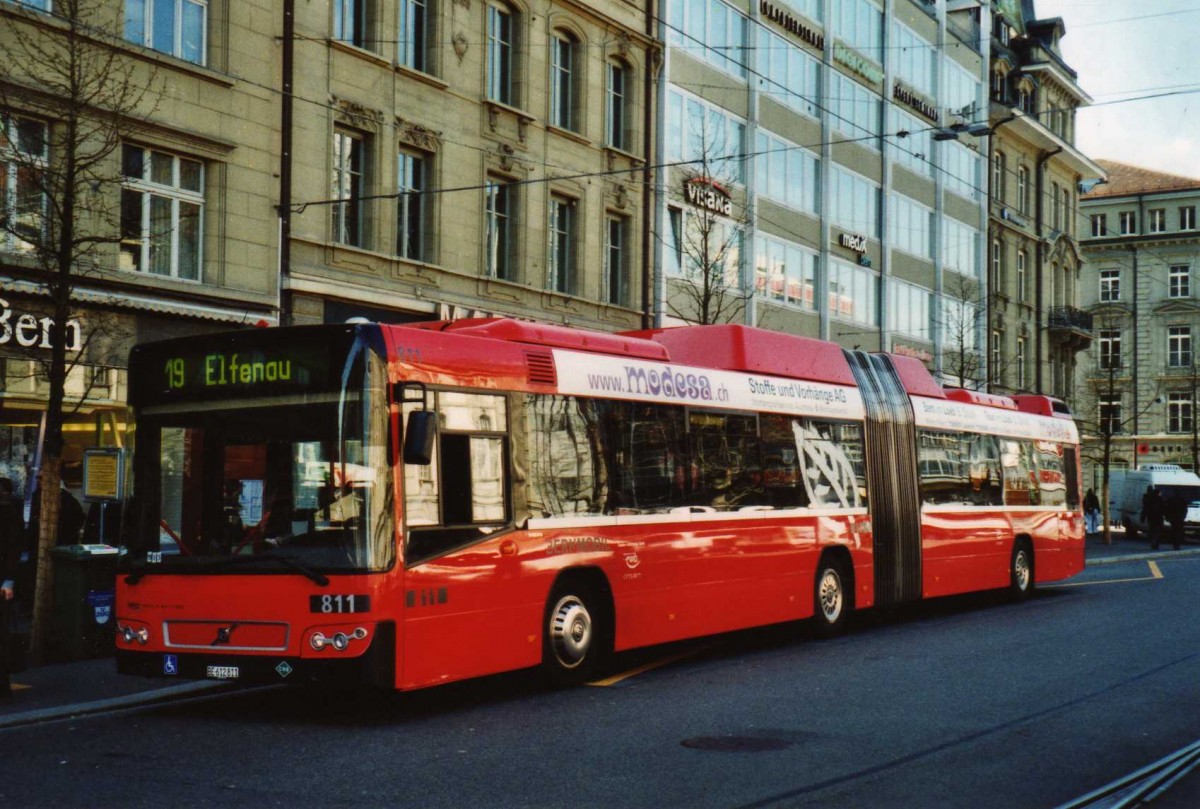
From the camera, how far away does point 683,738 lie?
9.59 metres

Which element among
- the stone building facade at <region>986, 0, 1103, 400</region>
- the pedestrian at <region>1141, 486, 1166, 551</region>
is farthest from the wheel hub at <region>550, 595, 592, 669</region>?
the stone building facade at <region>986, 0, 1103, 400</region>

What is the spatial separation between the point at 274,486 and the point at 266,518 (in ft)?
0.75

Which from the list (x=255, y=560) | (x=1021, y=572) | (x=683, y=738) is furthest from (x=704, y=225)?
(x=683, y=738)

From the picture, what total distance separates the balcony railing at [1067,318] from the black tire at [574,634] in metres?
49.5

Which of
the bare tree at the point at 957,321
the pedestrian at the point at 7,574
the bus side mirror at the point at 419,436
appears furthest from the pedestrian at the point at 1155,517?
the pedestrian at the point at 7,574

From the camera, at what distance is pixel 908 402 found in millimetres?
18938

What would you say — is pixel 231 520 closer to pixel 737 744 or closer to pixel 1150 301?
pixel 737 744

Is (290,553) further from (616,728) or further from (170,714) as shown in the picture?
(616,728)

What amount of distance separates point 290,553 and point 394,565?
0.70m

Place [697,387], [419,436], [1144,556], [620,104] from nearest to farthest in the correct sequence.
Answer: [419,436] < [697,387] < [620,104] < [1144,556]

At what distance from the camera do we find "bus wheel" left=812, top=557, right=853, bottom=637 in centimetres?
1630

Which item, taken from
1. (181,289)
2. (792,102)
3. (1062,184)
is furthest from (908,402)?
(1062,184)

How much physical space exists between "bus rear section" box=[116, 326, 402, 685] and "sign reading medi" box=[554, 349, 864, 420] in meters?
2.49

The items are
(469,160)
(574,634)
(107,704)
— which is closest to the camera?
(107,704)
